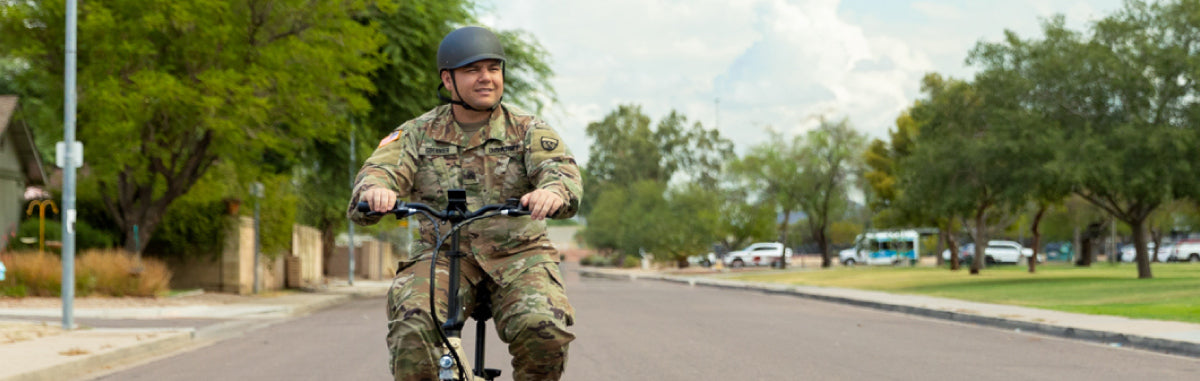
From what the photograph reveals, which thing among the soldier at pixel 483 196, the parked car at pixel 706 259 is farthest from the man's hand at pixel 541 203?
the parked car at pixel 706 259

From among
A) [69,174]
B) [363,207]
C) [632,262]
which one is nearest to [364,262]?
[632,262]

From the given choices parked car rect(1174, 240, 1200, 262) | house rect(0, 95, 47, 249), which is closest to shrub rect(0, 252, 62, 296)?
house rect(0, 95, 47, 249)

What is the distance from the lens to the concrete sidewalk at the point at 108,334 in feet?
36.4

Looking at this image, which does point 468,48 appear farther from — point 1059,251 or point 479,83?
point 1059,251

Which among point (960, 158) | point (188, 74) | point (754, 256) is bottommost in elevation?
point (754, 256)

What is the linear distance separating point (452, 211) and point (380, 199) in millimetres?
258

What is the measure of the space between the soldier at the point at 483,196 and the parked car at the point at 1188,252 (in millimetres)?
70605

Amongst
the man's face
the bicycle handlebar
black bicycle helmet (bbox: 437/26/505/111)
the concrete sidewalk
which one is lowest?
the concrete sidewalk

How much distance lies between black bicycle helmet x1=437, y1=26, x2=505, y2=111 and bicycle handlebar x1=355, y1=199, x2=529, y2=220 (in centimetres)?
56

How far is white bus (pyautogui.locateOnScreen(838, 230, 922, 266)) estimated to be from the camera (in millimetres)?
78562

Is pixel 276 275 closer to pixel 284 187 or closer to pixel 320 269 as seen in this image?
pixel 284 187

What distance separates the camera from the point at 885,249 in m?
81.0

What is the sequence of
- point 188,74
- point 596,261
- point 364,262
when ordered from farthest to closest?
point 596,261 < point 364,262 < point 188,74

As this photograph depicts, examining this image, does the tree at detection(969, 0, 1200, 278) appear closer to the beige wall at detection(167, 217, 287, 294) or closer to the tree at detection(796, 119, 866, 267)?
the beige wall at detection(167, 217, 287, 294)
